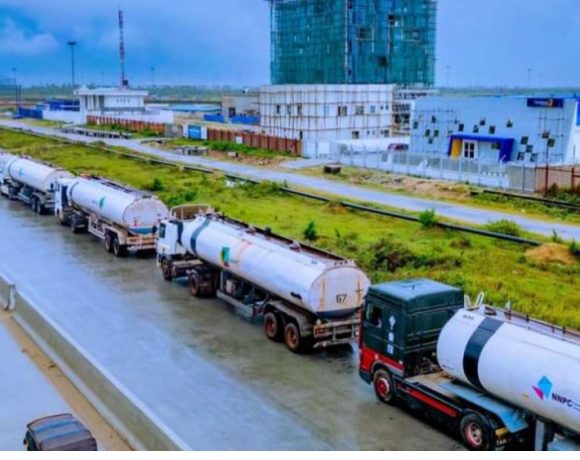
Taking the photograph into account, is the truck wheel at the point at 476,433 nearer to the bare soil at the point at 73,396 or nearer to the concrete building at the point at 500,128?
the bare soil at the point at 73,396

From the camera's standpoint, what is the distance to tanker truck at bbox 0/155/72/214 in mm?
41156

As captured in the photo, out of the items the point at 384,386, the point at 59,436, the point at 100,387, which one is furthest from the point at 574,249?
the point at 59,436

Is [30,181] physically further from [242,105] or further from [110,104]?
[242,105]

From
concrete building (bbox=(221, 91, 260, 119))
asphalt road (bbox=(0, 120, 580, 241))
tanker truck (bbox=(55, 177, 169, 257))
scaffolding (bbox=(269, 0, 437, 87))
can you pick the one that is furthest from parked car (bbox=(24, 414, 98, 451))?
concrete building (bbox=(221, 91, 260, 119))

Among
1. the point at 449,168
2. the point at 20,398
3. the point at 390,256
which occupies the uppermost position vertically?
the point at 449,168

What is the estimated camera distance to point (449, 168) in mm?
51062

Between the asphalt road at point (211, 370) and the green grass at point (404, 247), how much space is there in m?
6.52

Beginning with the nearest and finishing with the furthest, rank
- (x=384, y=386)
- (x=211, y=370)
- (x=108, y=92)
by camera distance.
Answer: (x=384, y=386), (x=211, y=370), (x=108, y=92)

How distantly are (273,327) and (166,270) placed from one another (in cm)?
766

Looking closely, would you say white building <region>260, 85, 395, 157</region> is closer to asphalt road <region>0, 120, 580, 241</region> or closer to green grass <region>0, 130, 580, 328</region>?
asphalt road <region>0, 120, 580, 241</region>

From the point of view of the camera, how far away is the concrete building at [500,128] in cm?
5375

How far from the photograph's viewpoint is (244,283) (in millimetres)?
22047

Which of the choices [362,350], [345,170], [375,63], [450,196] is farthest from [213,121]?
[362,350]

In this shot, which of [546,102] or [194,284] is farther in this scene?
[546,102]
